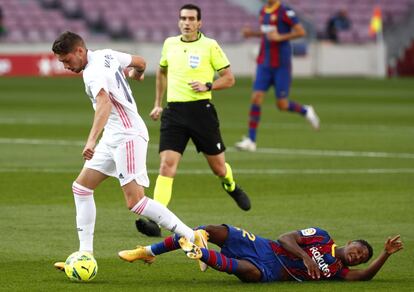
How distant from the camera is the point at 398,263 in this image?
10.9 m

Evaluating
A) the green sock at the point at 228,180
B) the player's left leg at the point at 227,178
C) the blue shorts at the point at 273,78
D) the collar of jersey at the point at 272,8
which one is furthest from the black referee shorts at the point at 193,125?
the collar of jersey at the point at 272,8

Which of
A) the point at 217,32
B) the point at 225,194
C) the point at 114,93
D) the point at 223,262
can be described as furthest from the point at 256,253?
the point at 217,32

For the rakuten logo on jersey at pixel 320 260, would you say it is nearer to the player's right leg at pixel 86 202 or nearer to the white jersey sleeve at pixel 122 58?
the player's right leg at pixel 86 202

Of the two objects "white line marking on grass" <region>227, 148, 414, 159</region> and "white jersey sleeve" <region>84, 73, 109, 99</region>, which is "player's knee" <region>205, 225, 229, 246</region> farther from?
"white line marking on grass" <region>227, 148, 414, 159</region>

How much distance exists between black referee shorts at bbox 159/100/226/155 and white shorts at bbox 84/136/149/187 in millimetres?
2853

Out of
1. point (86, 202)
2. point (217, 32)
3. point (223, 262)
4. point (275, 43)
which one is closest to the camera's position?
point (223, 262)

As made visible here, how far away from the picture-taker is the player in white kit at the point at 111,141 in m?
9.89

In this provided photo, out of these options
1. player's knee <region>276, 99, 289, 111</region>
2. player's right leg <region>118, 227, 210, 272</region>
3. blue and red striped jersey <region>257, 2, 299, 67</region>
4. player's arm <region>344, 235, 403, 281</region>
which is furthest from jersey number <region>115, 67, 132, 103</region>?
player's knee <region>276, 99, 289, 111</region>

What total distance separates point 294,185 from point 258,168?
2125 mm

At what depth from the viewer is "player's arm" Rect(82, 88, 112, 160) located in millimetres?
9641

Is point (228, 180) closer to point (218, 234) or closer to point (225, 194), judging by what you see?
point (225, 194)

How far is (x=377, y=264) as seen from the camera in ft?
32.0

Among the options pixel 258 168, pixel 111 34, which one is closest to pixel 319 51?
pixel 111 34

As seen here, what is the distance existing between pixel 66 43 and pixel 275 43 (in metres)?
12.0
